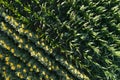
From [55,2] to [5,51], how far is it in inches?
47.7

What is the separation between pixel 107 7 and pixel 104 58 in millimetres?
899

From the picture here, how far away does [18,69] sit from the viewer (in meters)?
5.81

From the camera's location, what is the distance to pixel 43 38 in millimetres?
5801

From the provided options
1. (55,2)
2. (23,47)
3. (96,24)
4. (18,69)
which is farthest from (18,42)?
(96,24)

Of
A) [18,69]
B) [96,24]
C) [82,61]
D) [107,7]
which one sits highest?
[107,7]

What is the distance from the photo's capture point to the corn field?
5719 millimetres

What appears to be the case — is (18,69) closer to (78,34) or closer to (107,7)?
(78,34)

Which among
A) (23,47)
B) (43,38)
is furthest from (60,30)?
(23,47)

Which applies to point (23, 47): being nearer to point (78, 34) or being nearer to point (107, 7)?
point (78, 34)

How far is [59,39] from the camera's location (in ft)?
19.1

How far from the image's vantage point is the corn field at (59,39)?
572 centimetres

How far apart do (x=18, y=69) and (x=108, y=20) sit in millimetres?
1777

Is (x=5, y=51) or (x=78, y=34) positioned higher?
(x=78, y=34)

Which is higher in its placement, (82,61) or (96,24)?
(96,24)
